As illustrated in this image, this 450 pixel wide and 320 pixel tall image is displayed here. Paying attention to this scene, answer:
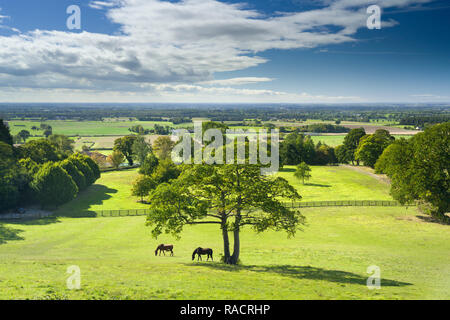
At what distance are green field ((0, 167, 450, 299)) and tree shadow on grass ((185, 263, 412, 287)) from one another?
0.07 metres

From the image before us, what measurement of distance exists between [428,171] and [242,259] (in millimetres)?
28780

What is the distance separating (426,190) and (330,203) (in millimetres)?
15825

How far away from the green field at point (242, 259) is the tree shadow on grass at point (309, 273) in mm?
70

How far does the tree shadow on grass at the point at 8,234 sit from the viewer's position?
30322mm

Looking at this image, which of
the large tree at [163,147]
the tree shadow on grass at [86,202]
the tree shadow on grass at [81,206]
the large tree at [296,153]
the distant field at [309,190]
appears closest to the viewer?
the tree shadow on grass at [81,206]

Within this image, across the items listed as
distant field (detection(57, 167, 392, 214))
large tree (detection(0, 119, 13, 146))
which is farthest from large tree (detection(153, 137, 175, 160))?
large tree (detection(0, 119, 13, 146))

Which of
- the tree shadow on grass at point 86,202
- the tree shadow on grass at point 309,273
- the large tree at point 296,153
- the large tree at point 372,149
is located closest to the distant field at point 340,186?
the large tree at point 372,149

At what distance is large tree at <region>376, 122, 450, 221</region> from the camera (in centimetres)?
3709

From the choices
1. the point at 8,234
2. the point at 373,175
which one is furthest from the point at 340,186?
the point at 8,234

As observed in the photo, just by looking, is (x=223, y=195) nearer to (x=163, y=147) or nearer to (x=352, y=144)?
(x=163, y=147)

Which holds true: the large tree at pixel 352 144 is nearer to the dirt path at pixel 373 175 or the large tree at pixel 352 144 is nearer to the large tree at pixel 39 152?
the dirt path at pixel 373 175

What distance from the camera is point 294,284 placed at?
55.3ft
